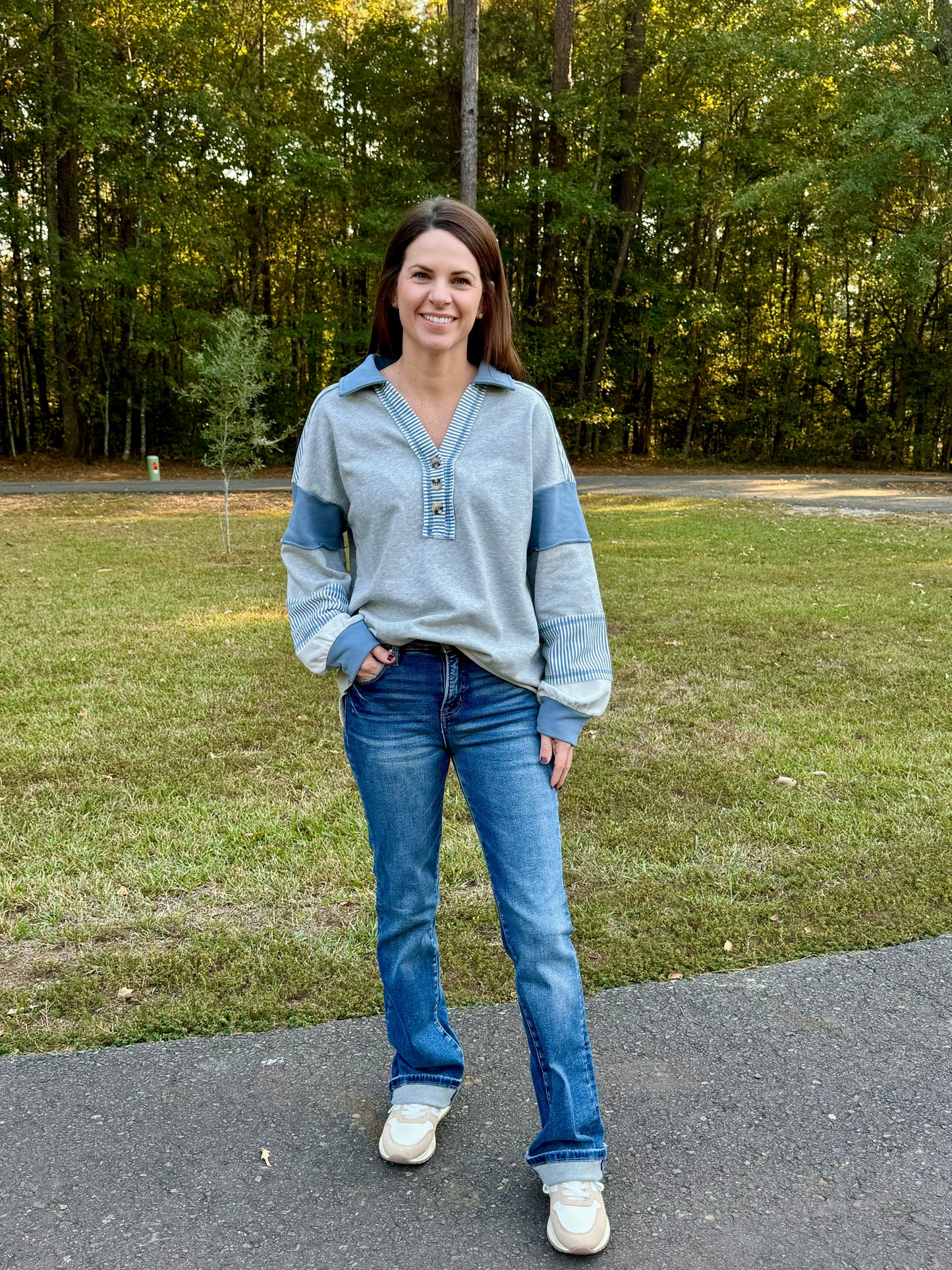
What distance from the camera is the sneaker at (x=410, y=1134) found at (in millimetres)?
2285

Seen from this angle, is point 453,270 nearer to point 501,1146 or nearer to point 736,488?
point 501,1146

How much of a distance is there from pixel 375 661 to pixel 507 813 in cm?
40

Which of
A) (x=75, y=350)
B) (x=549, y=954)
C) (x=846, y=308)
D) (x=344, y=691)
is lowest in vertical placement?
(x=549, y=954)

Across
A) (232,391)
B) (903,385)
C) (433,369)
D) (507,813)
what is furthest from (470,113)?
(507,813)

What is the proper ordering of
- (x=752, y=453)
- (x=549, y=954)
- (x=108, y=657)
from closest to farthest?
(x=549, y=954) < (x=108, y=657) < (x=752, y=453)

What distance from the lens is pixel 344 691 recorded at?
2.17 metres

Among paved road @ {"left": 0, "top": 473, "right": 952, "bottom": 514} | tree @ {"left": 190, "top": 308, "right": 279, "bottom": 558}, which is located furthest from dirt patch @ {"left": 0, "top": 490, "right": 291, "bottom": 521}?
tree @ {"left": 190, "top": 308, "right": 279, "bottom": 558}

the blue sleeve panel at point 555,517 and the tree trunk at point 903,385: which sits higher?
the tree trunk at point 903,385

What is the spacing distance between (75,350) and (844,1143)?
90.1 feet

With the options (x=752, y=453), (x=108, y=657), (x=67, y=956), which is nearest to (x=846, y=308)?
(x=752, y=453)

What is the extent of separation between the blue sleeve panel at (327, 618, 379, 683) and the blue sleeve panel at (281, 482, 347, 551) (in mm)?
230

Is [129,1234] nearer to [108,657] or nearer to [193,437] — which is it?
[108,657]

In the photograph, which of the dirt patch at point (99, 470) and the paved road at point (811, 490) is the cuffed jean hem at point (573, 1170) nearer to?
the paved road at point (811, 490)

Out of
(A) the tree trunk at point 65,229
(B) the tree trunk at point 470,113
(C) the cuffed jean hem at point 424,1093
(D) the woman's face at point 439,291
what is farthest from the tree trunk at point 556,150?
(C) the cuffed jean hem at point 424,1093
